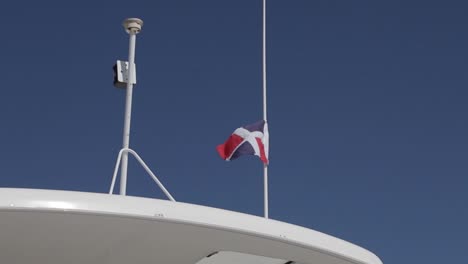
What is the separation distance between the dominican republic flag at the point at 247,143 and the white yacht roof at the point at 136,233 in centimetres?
491

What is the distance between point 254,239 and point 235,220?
0.76ft

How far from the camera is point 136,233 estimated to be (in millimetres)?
4590

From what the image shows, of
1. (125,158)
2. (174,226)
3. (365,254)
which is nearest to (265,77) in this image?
(125,158)

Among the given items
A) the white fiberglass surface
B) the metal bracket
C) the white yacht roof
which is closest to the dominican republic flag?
the metal bracket

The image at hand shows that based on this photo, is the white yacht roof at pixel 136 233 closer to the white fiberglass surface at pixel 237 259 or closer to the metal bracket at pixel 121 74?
the white fiberglass surface at pixel 237 259

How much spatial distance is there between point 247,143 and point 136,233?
5670 millimetres

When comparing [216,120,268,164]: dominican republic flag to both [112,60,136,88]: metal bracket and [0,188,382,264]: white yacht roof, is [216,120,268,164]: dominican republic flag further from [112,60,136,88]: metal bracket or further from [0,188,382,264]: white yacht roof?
[0,188,382,264]: white yacht roof

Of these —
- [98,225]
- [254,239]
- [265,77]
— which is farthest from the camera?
[265,77]

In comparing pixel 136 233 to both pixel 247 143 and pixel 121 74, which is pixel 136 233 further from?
pixel 247 143

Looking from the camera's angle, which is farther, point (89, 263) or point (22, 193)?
point (89, 263)

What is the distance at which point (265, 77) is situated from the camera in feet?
34.9

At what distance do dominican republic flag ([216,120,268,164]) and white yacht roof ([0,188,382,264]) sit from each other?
193 inches

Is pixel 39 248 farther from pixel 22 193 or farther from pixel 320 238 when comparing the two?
pixel 320 238

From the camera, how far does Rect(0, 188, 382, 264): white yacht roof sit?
4.21m
